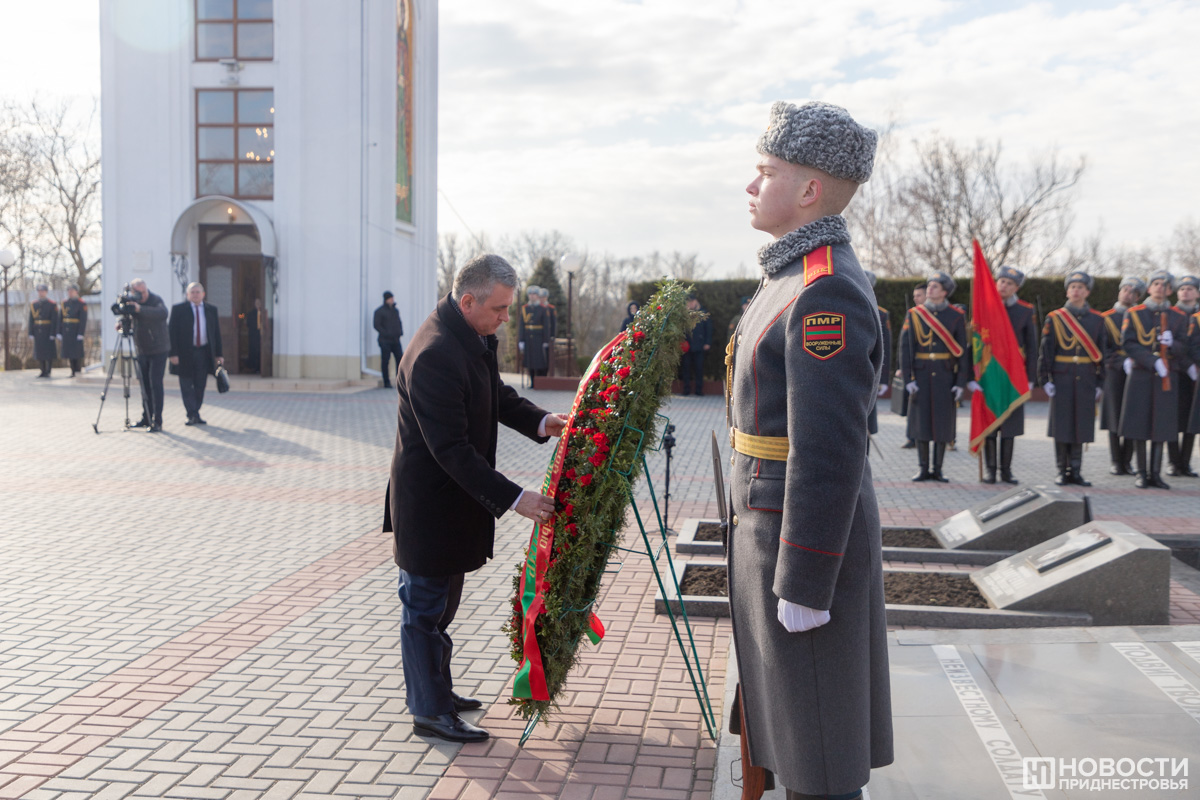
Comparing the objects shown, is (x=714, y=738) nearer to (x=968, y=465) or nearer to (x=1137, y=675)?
(x=1137, y=675)

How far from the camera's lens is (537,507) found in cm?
339

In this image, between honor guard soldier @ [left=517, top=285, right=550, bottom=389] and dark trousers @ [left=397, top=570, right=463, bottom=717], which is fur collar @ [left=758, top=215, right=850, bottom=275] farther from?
honor guard soldier @ [left=517, top=285, right=550, bottom=389]

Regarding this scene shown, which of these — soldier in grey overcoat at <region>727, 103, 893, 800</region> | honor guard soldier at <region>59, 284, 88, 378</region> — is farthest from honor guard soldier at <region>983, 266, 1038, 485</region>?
honor guard soldier at <region>59, 284, 88, 378</region>

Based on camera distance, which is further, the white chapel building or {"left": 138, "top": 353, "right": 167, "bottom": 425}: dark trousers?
the white chapel building

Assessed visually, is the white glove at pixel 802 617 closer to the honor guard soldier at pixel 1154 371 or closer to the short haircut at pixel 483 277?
the short haircut at pixel 483 277

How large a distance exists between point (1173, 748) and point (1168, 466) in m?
9.59

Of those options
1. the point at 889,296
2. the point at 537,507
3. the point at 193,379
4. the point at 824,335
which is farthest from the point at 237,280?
the point at 824,335

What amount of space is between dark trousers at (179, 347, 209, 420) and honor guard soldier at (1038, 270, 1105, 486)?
1068 cm

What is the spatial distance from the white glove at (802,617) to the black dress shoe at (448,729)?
1.86 metres

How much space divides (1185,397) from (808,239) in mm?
10046

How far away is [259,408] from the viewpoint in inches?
637

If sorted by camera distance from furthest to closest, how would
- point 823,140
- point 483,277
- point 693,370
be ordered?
point 693,370, point 483,277, point 823,140

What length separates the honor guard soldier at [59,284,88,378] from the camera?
22.1 meters

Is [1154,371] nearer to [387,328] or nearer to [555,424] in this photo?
[555,424]
